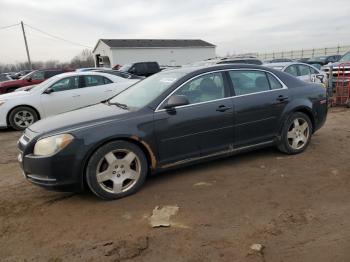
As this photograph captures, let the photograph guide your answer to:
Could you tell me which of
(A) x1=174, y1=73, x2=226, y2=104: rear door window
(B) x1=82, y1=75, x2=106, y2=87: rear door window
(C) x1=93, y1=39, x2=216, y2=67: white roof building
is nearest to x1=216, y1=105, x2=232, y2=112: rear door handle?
(A) x1=174, y1=73, x2=226, y2=104: rear door window

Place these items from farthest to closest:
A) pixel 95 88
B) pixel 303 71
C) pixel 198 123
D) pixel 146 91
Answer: pixel 303 71 → pixel 95 88 → pixel 146 91 → pixel 198 123

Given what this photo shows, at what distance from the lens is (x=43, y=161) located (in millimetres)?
3814

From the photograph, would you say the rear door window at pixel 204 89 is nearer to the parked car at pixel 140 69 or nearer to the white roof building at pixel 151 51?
the parked car at pixel 140 69

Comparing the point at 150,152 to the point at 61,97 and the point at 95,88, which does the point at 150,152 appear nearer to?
the point at 61,97

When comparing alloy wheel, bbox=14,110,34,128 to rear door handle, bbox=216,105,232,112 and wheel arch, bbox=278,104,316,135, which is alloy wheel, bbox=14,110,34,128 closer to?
rear door handle, bbox=216,105,232,112

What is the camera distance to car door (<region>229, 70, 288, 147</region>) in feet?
16.1

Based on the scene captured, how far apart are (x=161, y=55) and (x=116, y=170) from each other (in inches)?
1823

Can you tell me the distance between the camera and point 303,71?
11.4 metres

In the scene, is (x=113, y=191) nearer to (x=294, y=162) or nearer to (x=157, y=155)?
(x=157, y=155)

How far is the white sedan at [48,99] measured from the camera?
914cm

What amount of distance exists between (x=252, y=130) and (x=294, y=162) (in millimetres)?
850

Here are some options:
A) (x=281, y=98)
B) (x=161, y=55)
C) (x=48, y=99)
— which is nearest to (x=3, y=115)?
(x=48, y=99)

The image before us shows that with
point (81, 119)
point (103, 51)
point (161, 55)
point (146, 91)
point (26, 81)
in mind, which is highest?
point (103, 51)

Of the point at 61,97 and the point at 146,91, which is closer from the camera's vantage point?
the point at 146,91
